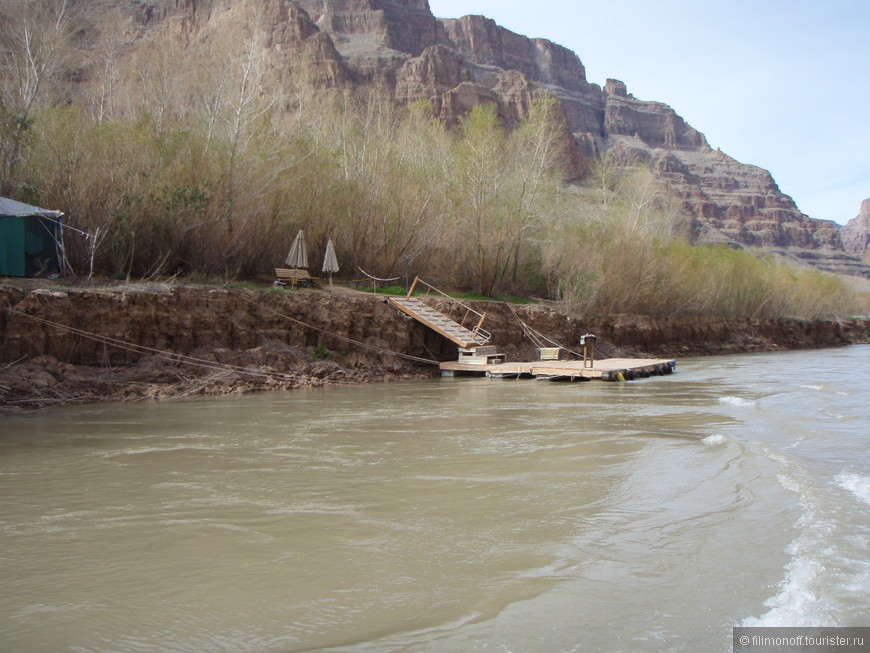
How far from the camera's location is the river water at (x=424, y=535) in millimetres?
4441

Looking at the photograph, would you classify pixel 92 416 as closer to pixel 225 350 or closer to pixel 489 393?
pixel 225 350

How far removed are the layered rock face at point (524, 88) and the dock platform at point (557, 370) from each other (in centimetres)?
5848

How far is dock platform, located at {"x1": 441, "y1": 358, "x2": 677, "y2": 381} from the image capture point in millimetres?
21016

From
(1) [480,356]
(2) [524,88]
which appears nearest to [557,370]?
(1) [480,356]

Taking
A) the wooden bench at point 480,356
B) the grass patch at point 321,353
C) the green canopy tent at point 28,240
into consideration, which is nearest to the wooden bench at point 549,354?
the wooden bench at point 480,356

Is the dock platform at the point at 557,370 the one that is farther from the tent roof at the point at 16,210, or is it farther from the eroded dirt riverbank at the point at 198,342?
the tent roof at the point at 16,210

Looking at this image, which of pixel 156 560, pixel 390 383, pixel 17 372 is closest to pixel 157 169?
pixel 17 372

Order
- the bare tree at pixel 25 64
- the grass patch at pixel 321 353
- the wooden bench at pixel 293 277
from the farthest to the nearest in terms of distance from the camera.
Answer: the wooden bench at pixel 293 277 → the grass patch at pixel 321 353 → the bare tree at pixel 25 64

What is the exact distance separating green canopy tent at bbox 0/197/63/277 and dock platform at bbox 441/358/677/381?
11.7 meters

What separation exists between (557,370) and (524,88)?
99.0m

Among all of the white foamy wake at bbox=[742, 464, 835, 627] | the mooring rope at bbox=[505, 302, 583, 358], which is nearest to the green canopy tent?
the mooring rope at bbox=[505, 302, 583, 358]

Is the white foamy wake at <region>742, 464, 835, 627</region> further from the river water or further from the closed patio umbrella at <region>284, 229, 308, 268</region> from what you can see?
the closed patio umbrella at <region>284, 229, 308, 268</region>

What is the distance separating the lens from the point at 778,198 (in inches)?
5945

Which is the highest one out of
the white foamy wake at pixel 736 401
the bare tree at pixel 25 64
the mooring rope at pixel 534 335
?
the bare tree at pixel 25 64
